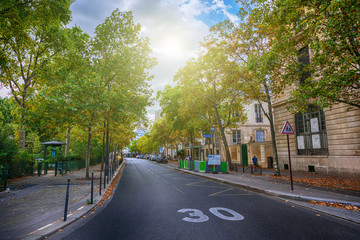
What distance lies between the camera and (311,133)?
17750 millimetres

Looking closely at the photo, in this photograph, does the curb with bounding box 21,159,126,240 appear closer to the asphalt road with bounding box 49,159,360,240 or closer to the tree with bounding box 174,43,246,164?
the asphalt road with bounding box 49,159,360,240

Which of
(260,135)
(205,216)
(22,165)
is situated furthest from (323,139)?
(22,165)

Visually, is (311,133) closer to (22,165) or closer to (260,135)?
(260,135)

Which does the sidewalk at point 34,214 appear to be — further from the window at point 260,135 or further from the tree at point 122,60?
the window at point 260,135

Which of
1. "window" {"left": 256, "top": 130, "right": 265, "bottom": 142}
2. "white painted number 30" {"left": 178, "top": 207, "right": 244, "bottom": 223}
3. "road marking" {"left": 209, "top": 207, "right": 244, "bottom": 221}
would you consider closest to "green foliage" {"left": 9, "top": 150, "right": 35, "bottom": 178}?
"white painted number 30" {"left": 178, "top": 207, "right": 244, "bottom": 223}

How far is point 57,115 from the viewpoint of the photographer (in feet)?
44.8

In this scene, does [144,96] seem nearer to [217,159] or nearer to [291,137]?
[217,159]

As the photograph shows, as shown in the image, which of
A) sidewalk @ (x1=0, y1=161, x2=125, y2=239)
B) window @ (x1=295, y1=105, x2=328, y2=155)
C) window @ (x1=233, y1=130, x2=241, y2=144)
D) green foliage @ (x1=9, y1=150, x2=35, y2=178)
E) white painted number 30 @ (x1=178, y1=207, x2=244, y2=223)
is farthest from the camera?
window @ (x1=233, y1=130, x2=241, y2=144)

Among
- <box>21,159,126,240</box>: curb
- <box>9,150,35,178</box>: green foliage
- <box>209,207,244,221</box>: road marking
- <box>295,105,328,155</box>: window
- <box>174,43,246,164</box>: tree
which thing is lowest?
Result: <box>209,207,244,221</box>: road marking

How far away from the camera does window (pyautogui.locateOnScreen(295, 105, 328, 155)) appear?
55.0ft

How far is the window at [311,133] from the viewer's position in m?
16.8

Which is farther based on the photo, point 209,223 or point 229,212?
point 229,212

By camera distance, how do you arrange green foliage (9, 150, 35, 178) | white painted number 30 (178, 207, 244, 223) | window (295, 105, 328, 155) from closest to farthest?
1. white painted number 30 (178, 207, 244, 223)
2. green foliage (9, 150, 35, 178)
3. window (295, 105, 328, 155)

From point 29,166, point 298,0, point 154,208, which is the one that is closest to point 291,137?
point 298,0
